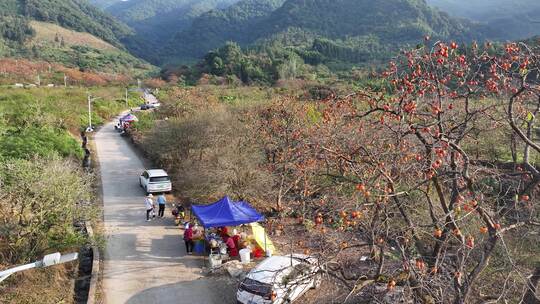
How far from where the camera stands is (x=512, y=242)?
14.7 meters

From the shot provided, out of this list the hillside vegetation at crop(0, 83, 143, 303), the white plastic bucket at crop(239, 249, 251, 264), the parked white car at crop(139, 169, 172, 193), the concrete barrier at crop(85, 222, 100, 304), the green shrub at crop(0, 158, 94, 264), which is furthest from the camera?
the parked white car at crop(139, 169, 172, 193)

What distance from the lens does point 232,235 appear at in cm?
1588

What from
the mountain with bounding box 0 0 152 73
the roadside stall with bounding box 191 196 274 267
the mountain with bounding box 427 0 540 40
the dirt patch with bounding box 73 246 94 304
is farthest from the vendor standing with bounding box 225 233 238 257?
the mountain with bounding box 0 0 152 73

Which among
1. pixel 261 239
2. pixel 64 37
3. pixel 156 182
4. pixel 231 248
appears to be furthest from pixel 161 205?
pixel 64 37

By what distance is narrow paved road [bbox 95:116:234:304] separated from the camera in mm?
12453

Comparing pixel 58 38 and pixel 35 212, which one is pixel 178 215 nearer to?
pixel 35 212

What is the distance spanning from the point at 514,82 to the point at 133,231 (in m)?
13.1

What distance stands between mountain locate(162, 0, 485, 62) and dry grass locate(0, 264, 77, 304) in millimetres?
89320

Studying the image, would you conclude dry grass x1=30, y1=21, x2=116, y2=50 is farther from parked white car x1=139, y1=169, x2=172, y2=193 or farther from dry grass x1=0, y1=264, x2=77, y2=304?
dry grass x1=0, y1=264, x2=77, y2=304

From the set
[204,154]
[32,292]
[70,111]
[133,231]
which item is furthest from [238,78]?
[32,292]

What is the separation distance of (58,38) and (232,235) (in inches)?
5412

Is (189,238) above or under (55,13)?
under

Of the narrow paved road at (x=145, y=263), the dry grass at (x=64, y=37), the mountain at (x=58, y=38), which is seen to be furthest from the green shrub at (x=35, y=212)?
the dry grass at (x=64, y=37)

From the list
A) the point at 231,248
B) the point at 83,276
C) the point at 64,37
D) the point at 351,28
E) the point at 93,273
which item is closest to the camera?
the point at 93,273
